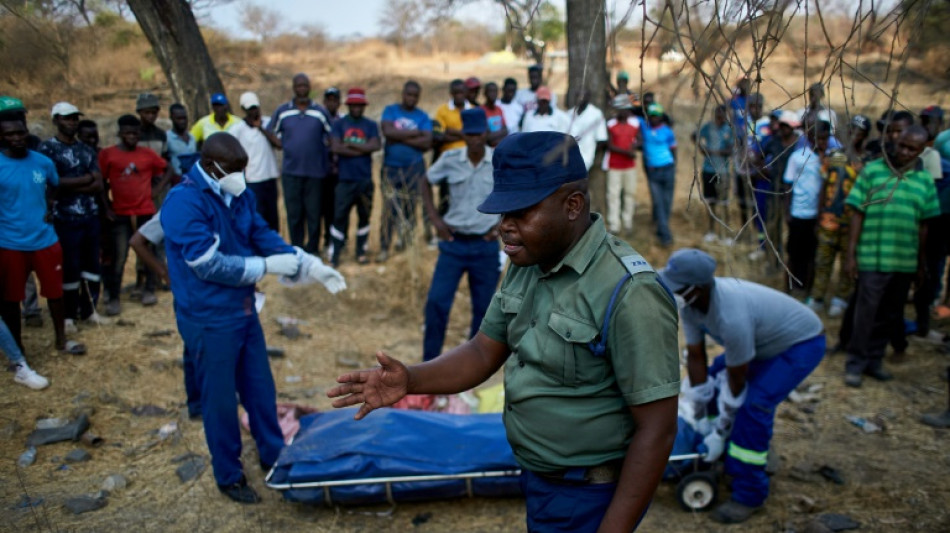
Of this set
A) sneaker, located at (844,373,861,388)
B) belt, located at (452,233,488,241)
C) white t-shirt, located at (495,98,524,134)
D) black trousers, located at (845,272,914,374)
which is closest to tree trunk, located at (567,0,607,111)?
white t-shirt, located at (495,98,524,134)

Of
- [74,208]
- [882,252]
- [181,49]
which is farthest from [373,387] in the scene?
[181,49]

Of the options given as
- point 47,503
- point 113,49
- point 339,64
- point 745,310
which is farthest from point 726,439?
point 339,64

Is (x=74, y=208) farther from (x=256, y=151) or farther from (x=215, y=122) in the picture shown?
(x=256, y=151)

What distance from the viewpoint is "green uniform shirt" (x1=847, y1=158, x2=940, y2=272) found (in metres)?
5.36

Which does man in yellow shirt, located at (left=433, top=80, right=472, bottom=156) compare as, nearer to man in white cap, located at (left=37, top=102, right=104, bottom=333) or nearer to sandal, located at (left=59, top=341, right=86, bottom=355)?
man in white cap, located at (left=37, top=102, right=104, bottom=333)

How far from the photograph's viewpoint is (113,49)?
9453 millimetres

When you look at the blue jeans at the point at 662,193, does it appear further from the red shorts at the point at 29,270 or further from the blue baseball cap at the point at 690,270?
the red shorts at the point at 29,270

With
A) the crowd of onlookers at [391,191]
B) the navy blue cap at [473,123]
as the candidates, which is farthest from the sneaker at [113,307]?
the navy blue cap at [473,123]

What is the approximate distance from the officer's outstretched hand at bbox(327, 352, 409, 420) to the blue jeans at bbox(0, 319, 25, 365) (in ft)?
11.8

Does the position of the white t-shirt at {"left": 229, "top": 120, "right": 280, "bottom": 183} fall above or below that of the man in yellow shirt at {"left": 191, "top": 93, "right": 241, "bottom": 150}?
below

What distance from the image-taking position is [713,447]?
4027mm

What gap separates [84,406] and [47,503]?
118cm

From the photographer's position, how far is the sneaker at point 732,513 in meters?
3.88

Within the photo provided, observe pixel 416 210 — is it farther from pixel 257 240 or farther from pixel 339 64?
pixel 339 64
